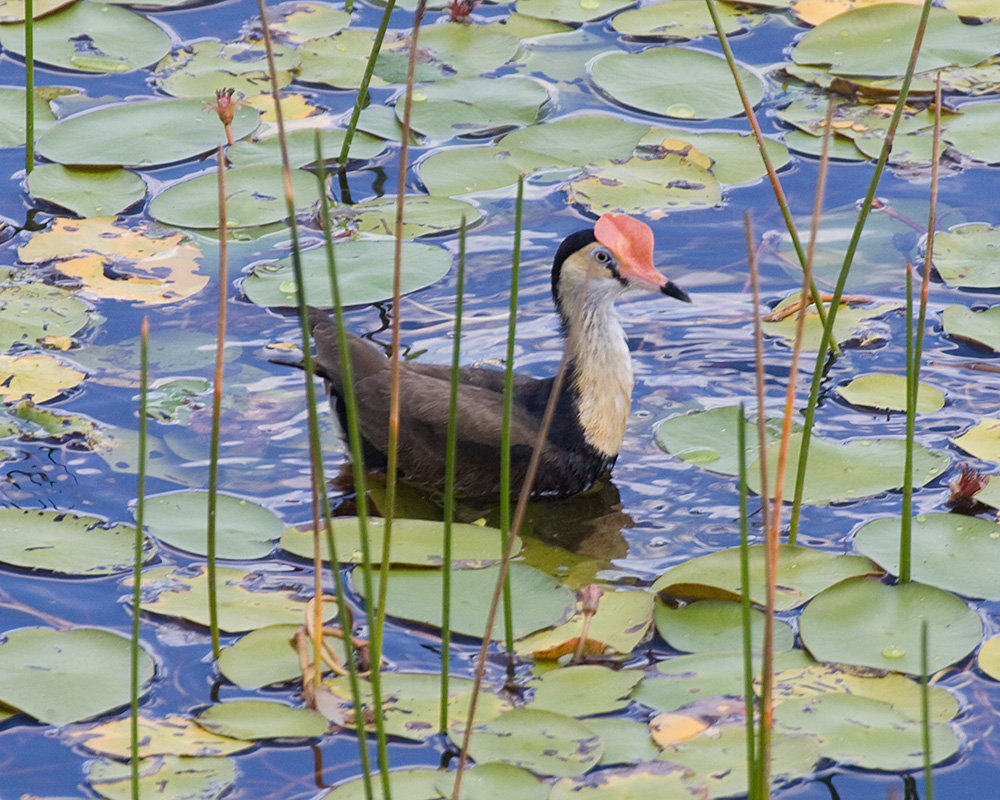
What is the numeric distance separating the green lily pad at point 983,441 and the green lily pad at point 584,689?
4.94 feet

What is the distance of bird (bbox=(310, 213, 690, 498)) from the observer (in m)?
4.29

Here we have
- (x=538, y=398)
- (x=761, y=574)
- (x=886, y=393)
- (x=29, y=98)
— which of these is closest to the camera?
(x=761, y=574)

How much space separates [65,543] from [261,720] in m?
0.98

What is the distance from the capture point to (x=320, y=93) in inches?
243

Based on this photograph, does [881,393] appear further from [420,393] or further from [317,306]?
[317,306]

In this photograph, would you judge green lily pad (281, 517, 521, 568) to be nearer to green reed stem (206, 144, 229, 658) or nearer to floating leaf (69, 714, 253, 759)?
green reed stem (206, 144, 229, 658)

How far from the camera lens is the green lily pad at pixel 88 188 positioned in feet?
17.6

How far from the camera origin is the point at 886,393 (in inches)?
179

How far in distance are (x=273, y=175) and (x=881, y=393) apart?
248 centimetres

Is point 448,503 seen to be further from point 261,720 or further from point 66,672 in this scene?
point 66,672

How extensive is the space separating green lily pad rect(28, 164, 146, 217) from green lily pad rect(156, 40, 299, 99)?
0.70 m

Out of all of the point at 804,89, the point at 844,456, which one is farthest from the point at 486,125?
the point at 844,456

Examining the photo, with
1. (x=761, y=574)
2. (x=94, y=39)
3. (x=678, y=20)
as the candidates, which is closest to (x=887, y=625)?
(x=761, y=574)

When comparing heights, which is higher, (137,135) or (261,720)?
(137,135)
